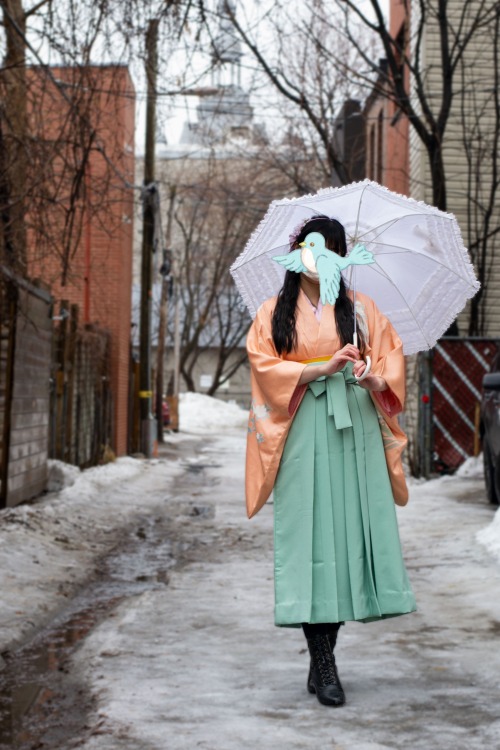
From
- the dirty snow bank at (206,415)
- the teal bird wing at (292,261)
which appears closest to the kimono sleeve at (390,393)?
the teal bird wing at (292,261)

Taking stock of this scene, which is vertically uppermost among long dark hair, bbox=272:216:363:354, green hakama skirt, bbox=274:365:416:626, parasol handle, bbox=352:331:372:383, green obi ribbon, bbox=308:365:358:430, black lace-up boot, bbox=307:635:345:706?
long dark hair, bbox=272:216:363:354

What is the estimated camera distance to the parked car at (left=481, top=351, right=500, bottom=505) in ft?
34.8

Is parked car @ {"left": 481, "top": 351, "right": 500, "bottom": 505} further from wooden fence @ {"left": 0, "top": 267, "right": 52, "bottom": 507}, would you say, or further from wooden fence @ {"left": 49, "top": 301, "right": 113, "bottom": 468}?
wooden fence @ {"left": 49, "top": 301, "right": 113, "bottom": 468}

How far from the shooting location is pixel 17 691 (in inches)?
198

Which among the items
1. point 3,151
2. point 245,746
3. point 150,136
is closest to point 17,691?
point 245,746

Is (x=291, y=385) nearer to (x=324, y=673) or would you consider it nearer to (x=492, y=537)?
(x=324, y=673)

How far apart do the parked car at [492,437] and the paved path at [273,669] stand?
2.09 m

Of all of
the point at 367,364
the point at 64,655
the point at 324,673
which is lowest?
the point at 64,655

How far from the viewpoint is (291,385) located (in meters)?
Result: 4.49

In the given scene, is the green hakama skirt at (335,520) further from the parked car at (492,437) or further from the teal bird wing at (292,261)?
the parked car at (492,437)

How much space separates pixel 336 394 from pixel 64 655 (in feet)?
7.45

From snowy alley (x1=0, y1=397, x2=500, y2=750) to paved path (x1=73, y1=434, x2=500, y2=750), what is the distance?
→ 12mm

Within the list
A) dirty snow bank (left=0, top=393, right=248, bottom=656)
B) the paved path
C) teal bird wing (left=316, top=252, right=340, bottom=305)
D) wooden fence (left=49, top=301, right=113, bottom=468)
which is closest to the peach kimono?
teal bird wing (left=316, top=252, right=340, bottom=305)

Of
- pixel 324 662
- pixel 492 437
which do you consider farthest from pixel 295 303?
pixel 492 437
